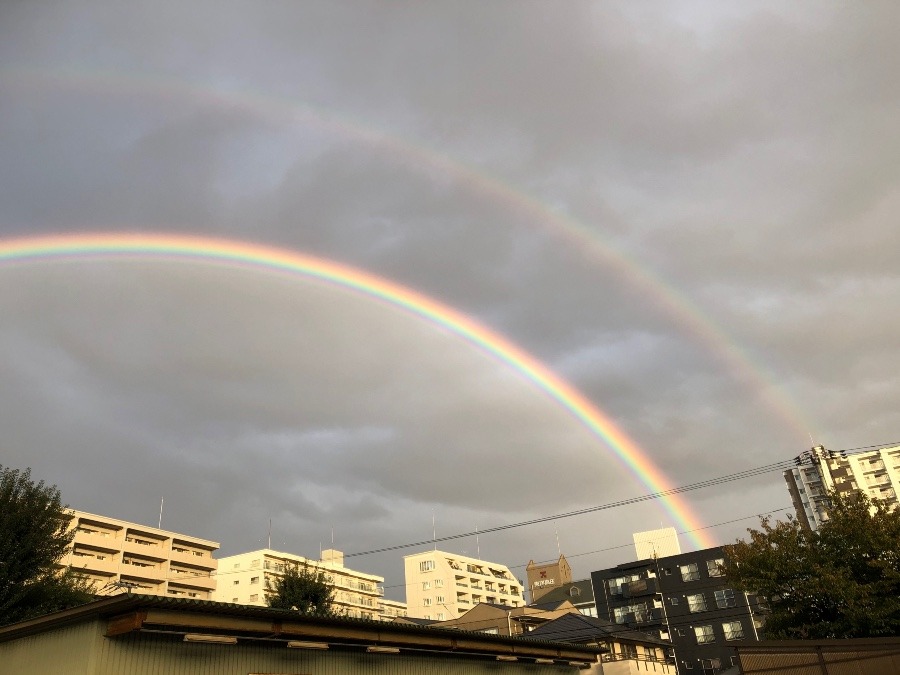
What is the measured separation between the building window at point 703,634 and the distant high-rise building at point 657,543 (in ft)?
51.9

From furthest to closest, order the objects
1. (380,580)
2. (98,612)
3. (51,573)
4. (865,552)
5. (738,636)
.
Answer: (380,580) → (738,636) → (51,573) → (865,552) → (98,612)

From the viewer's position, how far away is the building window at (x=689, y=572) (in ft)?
256

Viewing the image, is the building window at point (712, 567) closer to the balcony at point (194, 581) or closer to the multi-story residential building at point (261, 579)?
the multi-story residential building at point (261, 579)

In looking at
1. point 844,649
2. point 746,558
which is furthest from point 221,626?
point 746,558

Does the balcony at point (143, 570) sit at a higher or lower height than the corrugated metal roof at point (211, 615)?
Result: higher

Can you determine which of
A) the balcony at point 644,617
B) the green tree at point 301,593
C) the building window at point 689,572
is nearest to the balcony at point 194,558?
the balcony at point 644,617

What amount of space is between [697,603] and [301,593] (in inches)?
2223

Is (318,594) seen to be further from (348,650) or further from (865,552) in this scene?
(865,552)

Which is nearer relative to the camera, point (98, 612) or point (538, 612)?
point (98, 612)

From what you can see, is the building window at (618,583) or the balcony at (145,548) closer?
the balcony at (145,548)

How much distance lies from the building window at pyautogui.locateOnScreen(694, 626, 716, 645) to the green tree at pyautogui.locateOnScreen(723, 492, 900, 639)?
5267cm

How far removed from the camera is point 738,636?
71.5m

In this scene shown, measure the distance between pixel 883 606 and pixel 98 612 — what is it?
25642 mm

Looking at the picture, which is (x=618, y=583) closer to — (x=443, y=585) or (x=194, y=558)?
(x=443, y=585)
